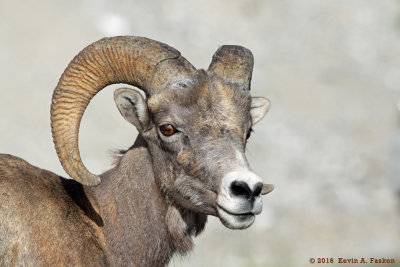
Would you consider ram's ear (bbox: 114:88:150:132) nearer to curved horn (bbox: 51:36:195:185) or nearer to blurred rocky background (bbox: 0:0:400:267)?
curved horn (bbox: 51:36:195:185)

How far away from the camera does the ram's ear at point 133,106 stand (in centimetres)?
942

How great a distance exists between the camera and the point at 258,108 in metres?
10.5

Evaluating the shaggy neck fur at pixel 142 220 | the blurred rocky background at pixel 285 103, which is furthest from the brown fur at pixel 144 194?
the blurred rocky background at pixel 285 103

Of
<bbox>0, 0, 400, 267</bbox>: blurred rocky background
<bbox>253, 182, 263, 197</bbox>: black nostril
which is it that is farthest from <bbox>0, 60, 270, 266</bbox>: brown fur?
<bbox>0, 0, 400, 267</bbox>: blurred rocky background

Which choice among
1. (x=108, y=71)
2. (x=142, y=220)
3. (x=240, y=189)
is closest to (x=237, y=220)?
(x=240, y=189)

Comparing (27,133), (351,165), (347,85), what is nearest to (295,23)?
(347,85)

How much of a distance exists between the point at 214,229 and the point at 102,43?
44.5 feet

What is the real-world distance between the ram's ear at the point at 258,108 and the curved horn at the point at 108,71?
4.58ft

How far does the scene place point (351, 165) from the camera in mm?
29062

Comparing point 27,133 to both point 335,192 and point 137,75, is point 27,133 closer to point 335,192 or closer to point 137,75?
point 335,192

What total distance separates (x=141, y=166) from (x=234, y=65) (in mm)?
1758

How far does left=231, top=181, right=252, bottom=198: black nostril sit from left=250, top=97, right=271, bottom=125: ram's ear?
2.30 m

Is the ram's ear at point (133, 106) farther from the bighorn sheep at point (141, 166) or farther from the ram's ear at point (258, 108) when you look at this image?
the ram's ear at point (258, 108)

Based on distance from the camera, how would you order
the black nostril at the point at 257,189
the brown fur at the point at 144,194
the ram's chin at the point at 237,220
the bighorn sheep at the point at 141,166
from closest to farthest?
the black nostril at the point at 257,189 < the ram's chin at the point at 237,220 < the brown fur at the point at 144,194 < the bighorn sheep at the point at 141,166
